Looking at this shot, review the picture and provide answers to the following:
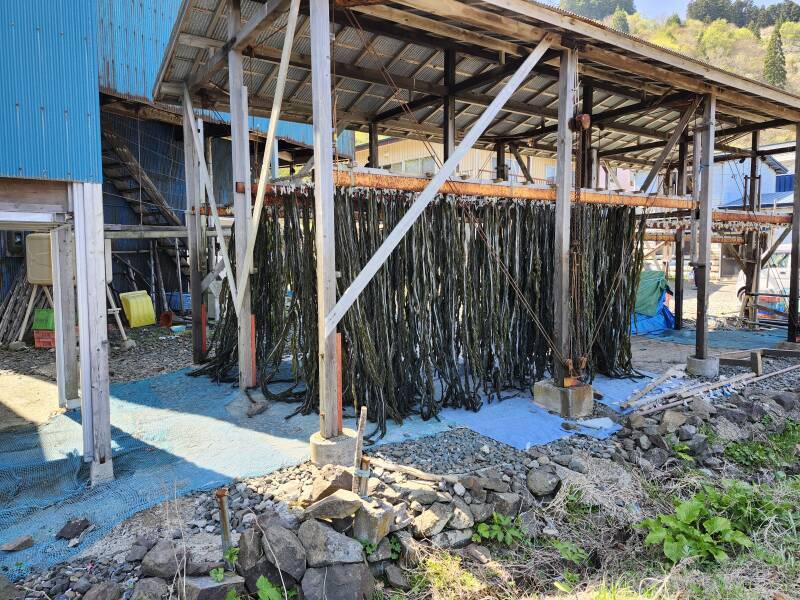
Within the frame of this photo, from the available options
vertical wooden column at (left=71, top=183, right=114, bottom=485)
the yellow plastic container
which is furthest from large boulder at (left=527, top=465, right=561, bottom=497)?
the yellow plastic container

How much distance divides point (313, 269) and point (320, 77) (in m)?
2.03

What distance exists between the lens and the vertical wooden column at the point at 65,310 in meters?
5.57

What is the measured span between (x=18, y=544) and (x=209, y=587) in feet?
4.58

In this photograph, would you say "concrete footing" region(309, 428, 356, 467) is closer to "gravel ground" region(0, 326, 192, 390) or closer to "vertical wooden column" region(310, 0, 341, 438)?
"vertical wooden column" region(310, 0, 341, 438)

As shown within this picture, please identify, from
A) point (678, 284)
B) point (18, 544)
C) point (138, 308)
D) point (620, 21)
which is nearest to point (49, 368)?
point (138, 308)

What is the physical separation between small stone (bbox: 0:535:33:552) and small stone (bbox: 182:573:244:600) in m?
1.21

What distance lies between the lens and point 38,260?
959 centimetres

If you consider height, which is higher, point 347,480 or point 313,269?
point 313,269

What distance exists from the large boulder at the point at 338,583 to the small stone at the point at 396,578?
188 mm

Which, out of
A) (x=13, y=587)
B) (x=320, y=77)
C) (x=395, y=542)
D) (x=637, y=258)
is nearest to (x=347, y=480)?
(x=395, y=542)

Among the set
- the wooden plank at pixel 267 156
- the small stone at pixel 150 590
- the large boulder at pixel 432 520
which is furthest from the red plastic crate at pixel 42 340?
the large boulder at pixel 432 520

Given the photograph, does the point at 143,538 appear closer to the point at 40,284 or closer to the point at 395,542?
the point at 395,542

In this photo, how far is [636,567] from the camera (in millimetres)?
3879

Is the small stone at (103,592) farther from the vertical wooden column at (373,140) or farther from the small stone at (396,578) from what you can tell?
the vertical wooden column at (373,140)
